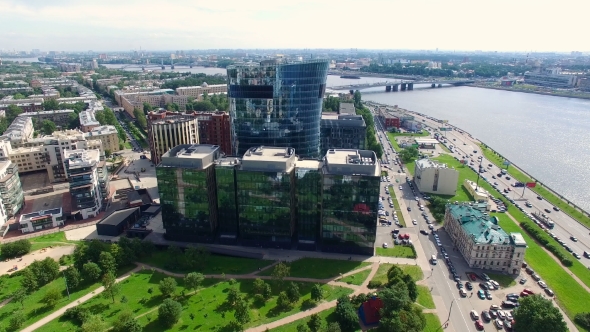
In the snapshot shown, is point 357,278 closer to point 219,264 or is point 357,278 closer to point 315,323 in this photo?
point 315,323

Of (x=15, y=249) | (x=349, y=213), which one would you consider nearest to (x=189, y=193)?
(x=349, y=213)

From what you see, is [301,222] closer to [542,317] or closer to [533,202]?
[542,317]

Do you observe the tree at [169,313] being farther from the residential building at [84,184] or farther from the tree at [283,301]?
the residential building at [84,184]

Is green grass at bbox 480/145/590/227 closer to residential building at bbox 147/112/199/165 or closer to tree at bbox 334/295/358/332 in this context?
tree at bbox 334/295/358/332

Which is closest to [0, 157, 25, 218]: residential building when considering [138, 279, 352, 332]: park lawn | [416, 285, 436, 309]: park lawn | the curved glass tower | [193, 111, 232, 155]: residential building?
[193, 111, 232, 155]: residential building

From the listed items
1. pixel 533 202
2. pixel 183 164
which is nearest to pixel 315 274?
pixel 183 164

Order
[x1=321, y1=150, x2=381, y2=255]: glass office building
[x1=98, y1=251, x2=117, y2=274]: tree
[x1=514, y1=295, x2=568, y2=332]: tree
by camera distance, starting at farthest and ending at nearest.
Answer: [x1=321, y1=150, x2=381, y2=255]: glass office building < [x1=98, y1=251, x2=117, y2=274]: tree < [x1=514, y1=295, x2=568, y2=332]: tree
